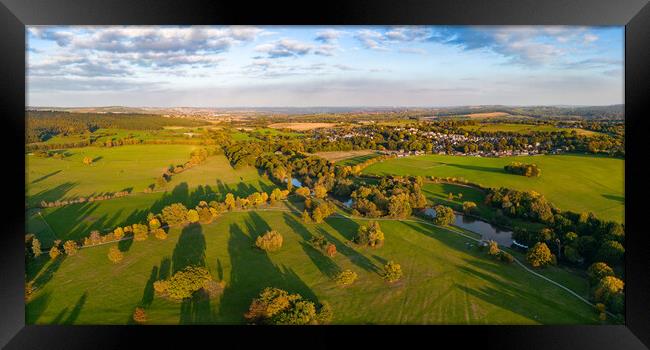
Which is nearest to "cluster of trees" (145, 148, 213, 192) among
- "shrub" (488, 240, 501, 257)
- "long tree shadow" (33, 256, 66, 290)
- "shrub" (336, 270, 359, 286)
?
"long tree shadow" (33, 256, 66, 290)

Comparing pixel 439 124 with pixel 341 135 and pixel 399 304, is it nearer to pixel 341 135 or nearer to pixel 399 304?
pixel 341 135

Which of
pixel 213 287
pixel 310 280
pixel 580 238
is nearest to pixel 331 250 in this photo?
pixel 310 280

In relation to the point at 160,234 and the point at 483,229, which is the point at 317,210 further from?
the point at 483,229

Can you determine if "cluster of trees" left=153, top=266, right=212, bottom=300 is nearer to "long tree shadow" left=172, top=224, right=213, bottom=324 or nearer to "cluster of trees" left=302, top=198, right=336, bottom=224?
"long tree shadow" left=172, top=224, right=213, bottom=324

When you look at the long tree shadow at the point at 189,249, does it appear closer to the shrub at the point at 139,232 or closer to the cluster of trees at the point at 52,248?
the shrub at the point at 139,232

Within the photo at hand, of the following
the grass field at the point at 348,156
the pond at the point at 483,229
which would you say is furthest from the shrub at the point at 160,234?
the pond at the point at 483,229

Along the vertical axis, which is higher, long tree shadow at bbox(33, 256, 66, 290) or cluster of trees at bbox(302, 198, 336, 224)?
cluster of trees at bbox(302, 198, 336, 224)

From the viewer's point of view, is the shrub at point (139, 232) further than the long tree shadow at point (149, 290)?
Yes
